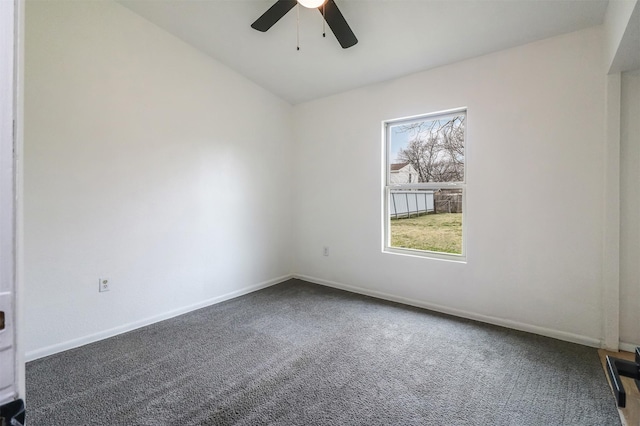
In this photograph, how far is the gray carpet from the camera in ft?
Result: 5.38

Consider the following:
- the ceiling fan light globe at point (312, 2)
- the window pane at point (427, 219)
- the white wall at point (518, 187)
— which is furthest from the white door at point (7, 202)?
the window pane at point (427, 219)

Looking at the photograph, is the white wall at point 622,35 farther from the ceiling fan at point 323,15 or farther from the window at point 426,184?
the ceiling fan at point 323,15

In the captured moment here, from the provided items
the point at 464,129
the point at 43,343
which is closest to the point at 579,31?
the point at 464,129

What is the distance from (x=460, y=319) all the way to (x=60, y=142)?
3.82 metres

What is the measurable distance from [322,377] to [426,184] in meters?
2.26

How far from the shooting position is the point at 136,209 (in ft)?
9.02

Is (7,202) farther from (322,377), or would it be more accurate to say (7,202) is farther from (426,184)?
(426,184)

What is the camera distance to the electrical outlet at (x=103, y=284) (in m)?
2.53

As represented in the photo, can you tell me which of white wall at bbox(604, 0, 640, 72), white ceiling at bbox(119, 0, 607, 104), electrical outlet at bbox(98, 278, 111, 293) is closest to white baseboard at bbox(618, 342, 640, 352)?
white wall at bbox(604, 0, 640, 72)

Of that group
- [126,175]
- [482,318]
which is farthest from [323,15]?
[482,318]

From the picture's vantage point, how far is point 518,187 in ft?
8.65

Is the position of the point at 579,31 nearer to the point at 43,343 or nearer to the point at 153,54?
the point at 153,54

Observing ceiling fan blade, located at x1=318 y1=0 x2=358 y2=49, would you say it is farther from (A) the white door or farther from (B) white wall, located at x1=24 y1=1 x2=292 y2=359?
(A) the white door

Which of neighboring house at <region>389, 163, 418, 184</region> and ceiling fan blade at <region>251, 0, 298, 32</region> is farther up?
ceiling fan blade at <region>251, 0, 298, 32</region>
